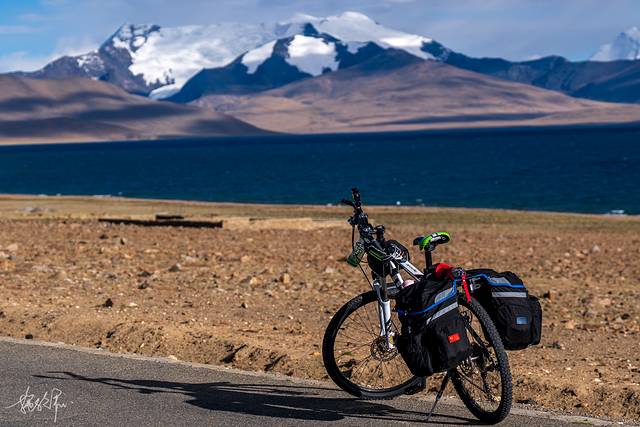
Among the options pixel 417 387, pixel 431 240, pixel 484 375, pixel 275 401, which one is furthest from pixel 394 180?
pixel 484 375

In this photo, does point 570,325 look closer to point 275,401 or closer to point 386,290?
point 386,290

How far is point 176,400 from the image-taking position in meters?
8.05

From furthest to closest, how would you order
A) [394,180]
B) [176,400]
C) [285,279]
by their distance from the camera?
[394,180], [285,279], [176,400]

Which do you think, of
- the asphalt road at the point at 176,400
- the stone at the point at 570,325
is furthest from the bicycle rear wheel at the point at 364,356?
the stone at the point at 570,325

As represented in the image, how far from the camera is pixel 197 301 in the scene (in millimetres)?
13031

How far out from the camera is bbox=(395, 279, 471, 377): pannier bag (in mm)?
7082

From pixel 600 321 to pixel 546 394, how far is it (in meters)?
4.46

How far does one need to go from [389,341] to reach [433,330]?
85cm

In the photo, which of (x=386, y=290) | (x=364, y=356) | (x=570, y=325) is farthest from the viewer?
(x=570, y=325)

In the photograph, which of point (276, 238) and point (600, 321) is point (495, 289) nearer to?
point (600, 321)

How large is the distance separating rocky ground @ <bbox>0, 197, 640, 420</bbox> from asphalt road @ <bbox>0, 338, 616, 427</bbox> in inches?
24.2

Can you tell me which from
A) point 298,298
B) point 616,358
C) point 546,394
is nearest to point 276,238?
point 298,298

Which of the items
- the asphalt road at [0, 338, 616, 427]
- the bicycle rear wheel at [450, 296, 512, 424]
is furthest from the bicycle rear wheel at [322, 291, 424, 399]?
the bicycle rear wheel at [450, 296, 512, 424]

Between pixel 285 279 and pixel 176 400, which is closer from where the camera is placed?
pixel 176 400
